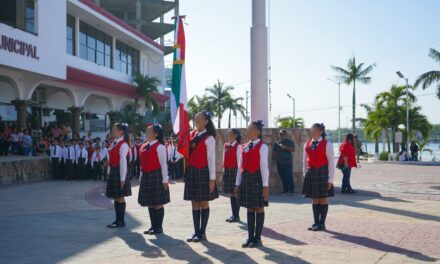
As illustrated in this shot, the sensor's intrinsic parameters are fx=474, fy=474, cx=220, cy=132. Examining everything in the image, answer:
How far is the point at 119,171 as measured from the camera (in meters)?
8.20

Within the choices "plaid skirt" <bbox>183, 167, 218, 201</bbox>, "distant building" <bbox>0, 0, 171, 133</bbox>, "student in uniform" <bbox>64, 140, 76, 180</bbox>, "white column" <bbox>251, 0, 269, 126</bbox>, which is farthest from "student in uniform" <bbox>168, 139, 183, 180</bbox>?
"plaid skirt" <bbox>183, 167, 218, 201</bbox>

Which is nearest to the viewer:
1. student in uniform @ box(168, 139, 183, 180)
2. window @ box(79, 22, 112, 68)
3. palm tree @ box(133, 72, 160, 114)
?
student in uniform @ box(168, 139, 183, 180)

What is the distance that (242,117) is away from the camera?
62.9 metres

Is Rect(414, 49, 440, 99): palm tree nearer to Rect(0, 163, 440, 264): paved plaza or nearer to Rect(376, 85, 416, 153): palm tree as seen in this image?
Rect(376, 85, 416, 153): palm tree

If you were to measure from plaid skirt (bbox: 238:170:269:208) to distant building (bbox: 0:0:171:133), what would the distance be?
14028 millimetres

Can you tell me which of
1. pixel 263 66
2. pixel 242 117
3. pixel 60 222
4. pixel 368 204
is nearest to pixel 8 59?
pixel 263 66

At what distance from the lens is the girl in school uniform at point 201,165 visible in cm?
715

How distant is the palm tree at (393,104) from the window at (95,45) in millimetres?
24571

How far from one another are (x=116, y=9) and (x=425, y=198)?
4557 centimetres

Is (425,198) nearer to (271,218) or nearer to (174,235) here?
(271,218)

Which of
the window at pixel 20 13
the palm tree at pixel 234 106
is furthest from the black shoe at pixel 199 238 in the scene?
the palm tree at pixel 234 106

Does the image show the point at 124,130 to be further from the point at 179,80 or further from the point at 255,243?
the point at 255,243

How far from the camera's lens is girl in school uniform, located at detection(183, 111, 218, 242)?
715 cm

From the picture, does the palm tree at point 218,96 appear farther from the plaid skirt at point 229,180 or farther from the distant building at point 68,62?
the plaid skirt at point 229,180
